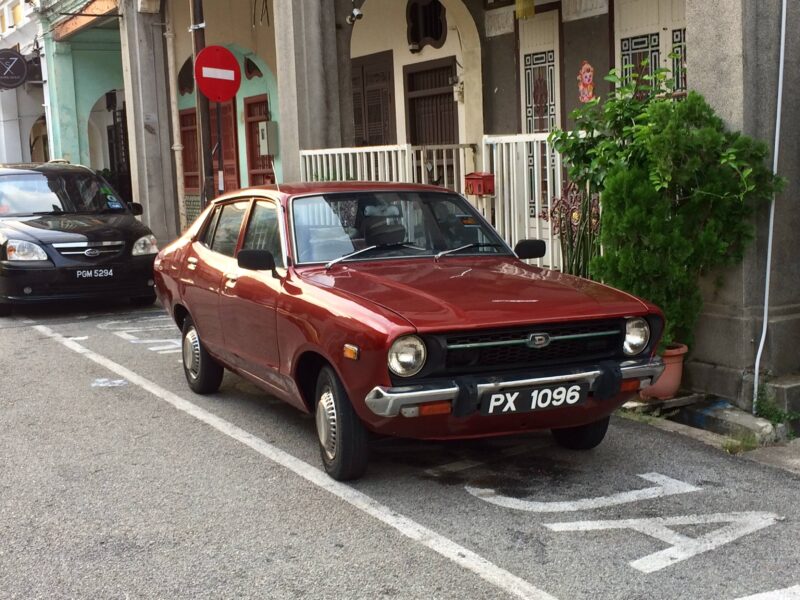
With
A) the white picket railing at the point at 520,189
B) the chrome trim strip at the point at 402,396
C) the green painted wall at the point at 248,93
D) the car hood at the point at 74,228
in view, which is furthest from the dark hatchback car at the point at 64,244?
the chrome trim strip at the point at 402,396

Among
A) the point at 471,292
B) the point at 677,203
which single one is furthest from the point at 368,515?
the point at 677,203

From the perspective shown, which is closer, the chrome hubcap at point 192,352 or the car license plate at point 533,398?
the car license plate at point 533,398

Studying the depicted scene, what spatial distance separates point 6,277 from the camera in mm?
11164

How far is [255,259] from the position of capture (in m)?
5.86

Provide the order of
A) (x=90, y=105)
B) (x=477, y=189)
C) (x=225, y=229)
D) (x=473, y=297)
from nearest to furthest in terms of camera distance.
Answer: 1. (x=473, y=297)
2. (x=225, y=229)
3. (x=477, y=189)
4. (x=90, y=105)

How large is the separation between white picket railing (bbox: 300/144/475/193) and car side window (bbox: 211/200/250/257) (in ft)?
9.49

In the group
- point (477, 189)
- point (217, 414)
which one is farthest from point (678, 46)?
point (217, 414)

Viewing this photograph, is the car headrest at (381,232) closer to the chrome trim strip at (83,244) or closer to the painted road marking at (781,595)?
the painted road marking at (781,595)

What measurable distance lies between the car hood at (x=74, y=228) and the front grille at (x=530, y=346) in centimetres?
759

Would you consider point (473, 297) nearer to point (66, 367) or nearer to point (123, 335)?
point (66, 367)

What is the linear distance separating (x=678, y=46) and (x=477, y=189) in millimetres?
3054

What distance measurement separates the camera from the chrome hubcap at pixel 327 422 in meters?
5.32

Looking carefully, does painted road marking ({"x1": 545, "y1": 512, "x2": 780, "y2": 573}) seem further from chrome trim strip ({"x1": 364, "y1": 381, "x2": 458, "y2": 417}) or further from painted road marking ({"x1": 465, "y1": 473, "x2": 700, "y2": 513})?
chrome trim strip ({"x1": 364, "y1": 381, "x2": 458, "y2": 417})

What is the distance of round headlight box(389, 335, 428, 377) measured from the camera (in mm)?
4812
